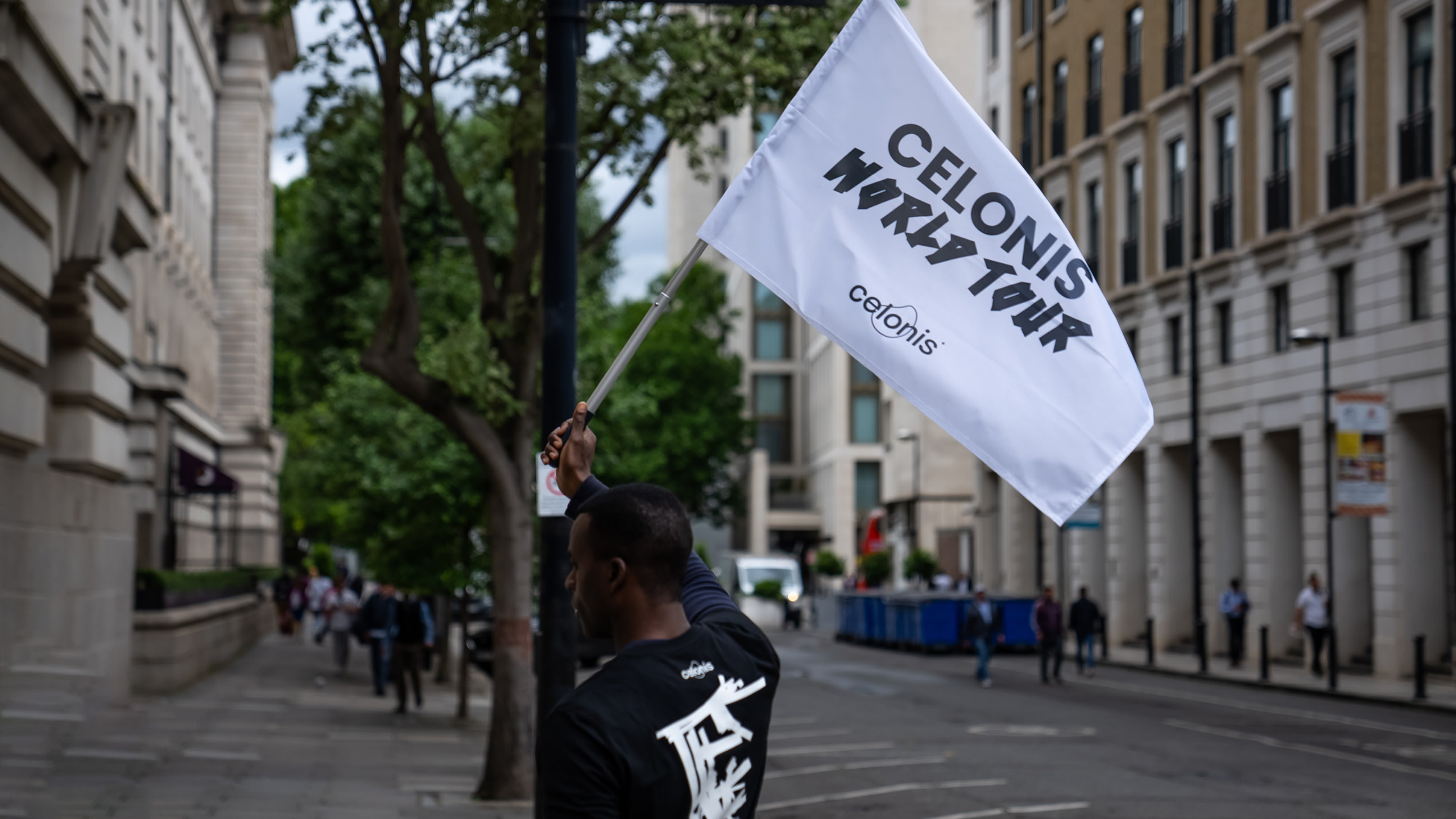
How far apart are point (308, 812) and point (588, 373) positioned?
563 inches

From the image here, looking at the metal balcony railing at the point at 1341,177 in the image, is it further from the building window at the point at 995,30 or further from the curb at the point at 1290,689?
the building window at the point at 995,30

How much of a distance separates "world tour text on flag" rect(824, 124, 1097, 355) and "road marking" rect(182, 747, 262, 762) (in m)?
12.6

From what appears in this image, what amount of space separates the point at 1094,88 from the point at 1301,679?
69.8ft

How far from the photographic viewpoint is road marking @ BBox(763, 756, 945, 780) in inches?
628

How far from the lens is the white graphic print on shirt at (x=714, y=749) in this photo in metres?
3.05

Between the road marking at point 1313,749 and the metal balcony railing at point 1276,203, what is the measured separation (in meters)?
17.0

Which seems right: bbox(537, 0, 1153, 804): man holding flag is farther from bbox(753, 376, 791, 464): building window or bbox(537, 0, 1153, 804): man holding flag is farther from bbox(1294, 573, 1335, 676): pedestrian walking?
bbox(753, 376, 791, 464): building window

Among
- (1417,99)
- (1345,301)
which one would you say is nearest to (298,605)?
(1345,301)

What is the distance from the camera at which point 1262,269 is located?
36.0m

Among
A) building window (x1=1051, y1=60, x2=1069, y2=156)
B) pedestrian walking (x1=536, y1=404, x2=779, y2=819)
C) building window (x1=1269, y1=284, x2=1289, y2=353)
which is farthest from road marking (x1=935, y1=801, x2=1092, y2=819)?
building window (x1=1051, y1=60, x2=1069, y2=156)

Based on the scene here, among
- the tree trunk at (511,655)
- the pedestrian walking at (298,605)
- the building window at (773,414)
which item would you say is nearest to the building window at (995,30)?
the pedestrian walking at (298,605)

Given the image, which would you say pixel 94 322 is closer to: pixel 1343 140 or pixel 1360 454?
pixel 1360 454

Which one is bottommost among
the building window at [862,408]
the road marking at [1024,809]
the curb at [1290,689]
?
the curb at [1290,689]

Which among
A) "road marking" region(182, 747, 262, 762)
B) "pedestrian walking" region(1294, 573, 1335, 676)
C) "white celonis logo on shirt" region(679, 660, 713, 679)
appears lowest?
"road marking" region(182, 747, 262, 762)
